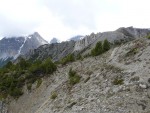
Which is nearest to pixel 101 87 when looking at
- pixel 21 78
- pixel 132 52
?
pixel 132 52

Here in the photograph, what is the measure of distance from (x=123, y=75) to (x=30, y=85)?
25.2m

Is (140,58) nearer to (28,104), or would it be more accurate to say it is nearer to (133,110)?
(133,110)

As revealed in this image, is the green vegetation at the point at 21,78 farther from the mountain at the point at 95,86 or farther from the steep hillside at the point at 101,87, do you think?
the steep hillside at the point at 101,87

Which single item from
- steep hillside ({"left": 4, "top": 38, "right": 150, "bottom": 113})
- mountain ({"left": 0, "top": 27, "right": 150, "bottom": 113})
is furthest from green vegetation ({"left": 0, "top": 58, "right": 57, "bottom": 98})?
steep hillside ({"left": 4, "top": 38, "right": 150, "bottom": 113})

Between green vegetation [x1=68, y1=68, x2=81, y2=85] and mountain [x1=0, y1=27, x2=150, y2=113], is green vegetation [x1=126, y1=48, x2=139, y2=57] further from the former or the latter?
green vegetation [x1=68, y1=68, x2=81, y2=85]

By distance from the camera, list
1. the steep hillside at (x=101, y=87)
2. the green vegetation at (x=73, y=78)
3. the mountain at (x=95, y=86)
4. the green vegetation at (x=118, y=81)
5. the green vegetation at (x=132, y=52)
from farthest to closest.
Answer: the green vegetation at (x=73, y=78) < the green vegetation at (x=132, y=52) < the green vegetation at (x=118, y=81) < the mountain at (x=95, y=86) < the steep hillside at (x=101, y=87)

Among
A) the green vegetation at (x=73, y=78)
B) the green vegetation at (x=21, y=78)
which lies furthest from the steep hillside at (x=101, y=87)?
the green vegetation at (x=21, y=78)

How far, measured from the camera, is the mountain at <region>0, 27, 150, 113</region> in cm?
3628

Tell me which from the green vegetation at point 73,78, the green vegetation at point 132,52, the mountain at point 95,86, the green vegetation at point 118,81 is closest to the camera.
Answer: the mountain at point 95,86

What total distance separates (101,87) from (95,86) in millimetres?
1704

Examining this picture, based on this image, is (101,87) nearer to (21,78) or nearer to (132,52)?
(132,52)

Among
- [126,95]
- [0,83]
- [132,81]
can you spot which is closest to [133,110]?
[126,95]

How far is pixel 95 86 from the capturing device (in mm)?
44031

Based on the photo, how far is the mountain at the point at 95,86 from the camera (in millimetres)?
36281
